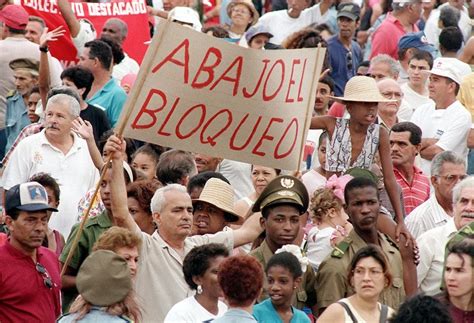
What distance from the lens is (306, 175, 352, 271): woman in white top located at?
42.6 ft

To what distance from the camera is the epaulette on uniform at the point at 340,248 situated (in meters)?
12.3

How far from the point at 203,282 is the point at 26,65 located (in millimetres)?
7016

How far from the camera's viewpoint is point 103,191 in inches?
507

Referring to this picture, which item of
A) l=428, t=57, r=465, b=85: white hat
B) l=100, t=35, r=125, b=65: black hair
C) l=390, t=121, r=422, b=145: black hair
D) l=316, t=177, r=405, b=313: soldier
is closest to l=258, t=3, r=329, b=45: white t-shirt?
l=100, t=35, r=125, b=65: black hair

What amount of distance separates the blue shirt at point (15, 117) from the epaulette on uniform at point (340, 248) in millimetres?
5791

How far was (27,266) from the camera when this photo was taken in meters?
11.6

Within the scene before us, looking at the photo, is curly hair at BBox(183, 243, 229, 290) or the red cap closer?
→ curly hair at BBox(183, 243, 229, 290)

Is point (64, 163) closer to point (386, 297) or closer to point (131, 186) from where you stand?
point (131, 186)

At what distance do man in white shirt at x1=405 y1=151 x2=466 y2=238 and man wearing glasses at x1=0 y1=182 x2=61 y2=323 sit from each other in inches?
140

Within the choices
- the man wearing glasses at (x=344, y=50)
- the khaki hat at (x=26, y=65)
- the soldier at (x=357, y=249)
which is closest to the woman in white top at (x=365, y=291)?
the soldier at (x=357, y=249)

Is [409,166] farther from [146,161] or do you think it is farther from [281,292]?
[281,292]

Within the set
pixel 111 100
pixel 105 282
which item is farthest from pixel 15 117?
pixel 105 282

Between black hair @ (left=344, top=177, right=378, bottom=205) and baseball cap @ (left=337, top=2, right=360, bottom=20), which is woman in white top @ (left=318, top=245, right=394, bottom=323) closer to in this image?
black hair @ (left=344, top=177, right=378, bottom=205)

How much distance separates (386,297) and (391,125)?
16.2 ft
